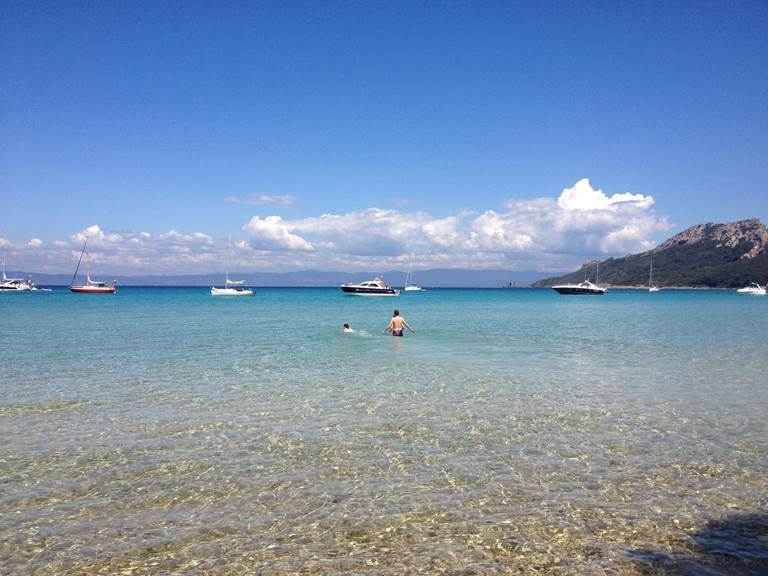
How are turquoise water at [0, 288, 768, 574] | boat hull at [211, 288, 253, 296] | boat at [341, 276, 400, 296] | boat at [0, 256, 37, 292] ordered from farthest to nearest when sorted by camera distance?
boat at [0, 256, 37, 292]
boat hull at [211, 288, 253, 296]
boat at [341, 276, 400, 296]
turquoise water at [0, 288, 768, 574]

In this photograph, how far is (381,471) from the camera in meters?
10.1

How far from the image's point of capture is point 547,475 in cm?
995

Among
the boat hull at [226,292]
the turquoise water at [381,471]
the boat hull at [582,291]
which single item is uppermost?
the boat hull at [582,291]

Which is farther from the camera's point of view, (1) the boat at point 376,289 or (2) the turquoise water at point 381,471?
(1) the boat at point 376,289

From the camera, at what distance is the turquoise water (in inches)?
279

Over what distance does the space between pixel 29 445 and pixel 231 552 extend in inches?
284

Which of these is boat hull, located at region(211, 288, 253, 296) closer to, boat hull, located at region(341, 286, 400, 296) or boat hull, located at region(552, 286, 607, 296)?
boat hull, located at region(341, 286, 400, 296)

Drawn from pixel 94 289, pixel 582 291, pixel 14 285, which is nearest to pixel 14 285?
pixel 14 285

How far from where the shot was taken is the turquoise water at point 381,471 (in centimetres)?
708

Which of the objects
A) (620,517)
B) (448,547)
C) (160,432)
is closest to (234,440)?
(160,432)

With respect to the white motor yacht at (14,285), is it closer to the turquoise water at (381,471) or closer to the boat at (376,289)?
the boat at (376,289)

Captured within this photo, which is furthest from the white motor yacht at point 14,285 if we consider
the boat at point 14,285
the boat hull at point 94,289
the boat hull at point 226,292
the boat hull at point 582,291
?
the boat hull at point 582,291

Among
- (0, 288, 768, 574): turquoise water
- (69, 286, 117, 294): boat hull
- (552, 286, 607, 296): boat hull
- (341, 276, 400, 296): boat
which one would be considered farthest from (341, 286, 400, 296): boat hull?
(0, 288, 768, 574): turquoise water

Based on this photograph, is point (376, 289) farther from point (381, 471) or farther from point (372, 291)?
point (381, 471)
